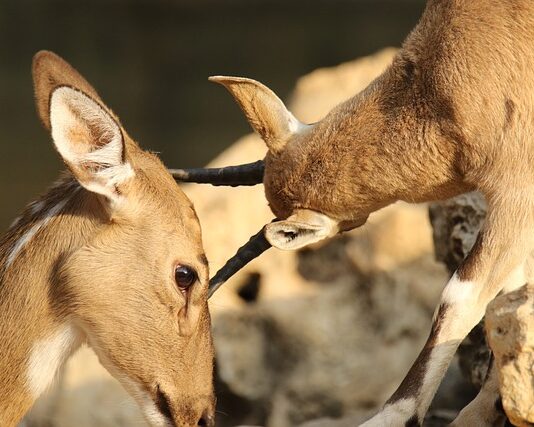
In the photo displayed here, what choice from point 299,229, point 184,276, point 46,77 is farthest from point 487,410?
point 46,77

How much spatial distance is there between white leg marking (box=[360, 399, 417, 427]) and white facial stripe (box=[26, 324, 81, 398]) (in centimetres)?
132

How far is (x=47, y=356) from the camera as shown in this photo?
5520mm

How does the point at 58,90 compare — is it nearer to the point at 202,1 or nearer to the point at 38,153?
→ the point at 38,153

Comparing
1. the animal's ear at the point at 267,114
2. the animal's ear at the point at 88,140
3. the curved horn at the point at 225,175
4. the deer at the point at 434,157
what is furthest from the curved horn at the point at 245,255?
the animal's ear at the point at 88,140

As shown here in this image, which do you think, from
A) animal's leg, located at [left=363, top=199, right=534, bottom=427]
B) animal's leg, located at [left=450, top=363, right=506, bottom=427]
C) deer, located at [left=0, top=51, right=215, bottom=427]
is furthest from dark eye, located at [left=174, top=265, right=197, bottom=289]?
animal's leg, located at [left=450, top=363, right=506, bottom=427]

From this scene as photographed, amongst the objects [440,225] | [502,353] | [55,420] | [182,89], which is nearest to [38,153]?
[182,89]

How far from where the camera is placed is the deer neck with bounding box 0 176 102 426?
18.0 ft

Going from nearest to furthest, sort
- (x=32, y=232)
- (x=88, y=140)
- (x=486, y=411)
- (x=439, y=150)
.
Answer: (x=88, y=140) < (x=32, y=232) < (x=486, y=411) < (x=439, y=150)

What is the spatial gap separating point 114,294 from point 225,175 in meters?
1.43

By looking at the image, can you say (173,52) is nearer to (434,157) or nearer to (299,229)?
(299,229)

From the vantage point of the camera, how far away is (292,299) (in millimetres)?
8250

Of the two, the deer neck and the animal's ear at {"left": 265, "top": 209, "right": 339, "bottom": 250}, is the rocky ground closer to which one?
the animal's ear at {"left": 265, "top": 209, "right": 339, "bottom": 250}

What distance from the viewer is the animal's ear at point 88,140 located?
5.16m

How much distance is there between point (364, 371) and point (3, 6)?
13.1 m
